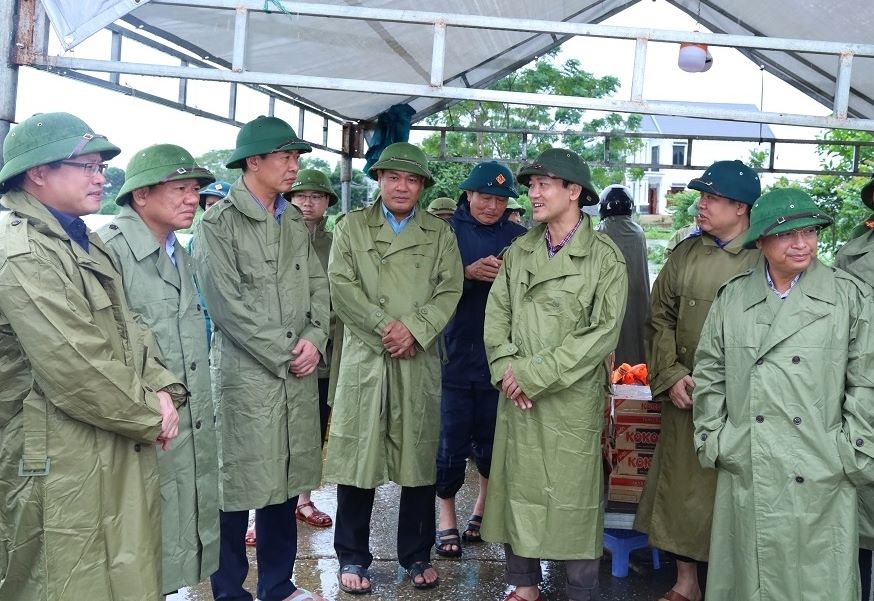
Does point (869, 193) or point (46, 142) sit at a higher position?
point (869, 193)

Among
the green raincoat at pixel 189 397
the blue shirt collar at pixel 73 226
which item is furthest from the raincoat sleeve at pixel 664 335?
the blue shirt collar at pixel 73 226

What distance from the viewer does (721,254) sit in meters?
3.71

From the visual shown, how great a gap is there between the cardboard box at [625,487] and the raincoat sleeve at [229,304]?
72.7 inches

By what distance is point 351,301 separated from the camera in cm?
384

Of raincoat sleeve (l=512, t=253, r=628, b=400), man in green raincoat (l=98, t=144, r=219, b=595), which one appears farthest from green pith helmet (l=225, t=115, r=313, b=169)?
raincoat sleeve (l=512, t=253, r=628, b=400)

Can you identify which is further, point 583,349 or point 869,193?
point 869,193

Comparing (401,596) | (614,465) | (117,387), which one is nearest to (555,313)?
(614,465)

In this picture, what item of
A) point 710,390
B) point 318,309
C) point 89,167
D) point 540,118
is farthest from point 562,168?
point 540,118

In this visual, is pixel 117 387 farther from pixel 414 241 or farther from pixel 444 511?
pixel 444 511

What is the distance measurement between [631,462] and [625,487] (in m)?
0.13

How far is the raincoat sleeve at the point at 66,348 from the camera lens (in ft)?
7.59

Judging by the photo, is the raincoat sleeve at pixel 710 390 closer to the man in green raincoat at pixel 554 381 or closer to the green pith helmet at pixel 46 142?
the man in green raincoat at pixel 554 381

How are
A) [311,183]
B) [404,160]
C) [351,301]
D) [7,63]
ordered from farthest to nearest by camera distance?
[311,183] → [404,160] → [351,301] → [7,63]

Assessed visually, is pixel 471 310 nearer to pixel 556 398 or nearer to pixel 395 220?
pixel 395 220
